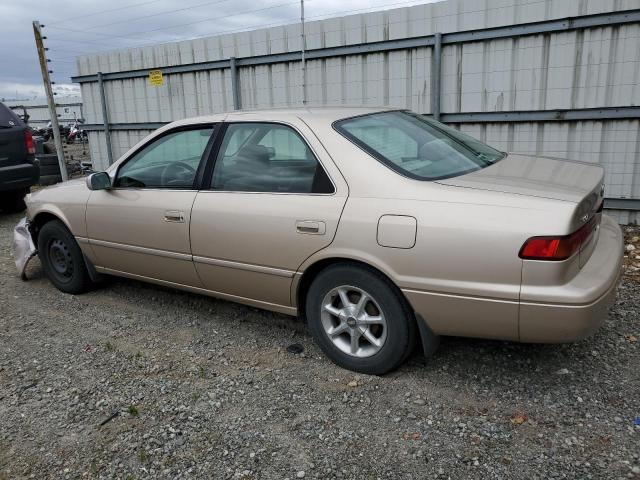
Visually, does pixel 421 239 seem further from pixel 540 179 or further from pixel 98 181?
pixel 98 181

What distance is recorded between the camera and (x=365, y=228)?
2.97m

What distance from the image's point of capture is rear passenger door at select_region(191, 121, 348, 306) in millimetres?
3199

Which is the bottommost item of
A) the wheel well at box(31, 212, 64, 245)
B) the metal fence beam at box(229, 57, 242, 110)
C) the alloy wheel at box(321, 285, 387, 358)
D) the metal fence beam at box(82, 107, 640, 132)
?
the alloy wheel at box(321, 285, 387, 358)

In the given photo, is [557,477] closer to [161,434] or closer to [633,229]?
[161,434]

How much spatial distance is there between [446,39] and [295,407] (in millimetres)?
5077

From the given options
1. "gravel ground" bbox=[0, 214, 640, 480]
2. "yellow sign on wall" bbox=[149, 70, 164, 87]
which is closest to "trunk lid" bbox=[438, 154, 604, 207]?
"gravel ground" bbox=[0, 214, 640, 480]

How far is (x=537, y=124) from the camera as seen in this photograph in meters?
6.21

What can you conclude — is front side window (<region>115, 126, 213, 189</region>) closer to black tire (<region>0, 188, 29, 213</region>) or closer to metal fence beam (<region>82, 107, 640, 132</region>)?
metal fence beam (<region>82, 107, 640, 132</region>)

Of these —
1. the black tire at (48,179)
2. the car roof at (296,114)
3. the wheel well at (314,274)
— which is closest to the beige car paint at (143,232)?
the car roof at (296,114)

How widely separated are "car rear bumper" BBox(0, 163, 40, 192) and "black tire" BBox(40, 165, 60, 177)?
294cm

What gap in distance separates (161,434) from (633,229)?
5.35 metres

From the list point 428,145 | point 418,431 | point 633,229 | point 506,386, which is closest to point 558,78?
point 633,229

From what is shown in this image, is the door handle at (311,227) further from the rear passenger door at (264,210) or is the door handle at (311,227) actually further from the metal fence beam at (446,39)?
the metal fence beam at (446,39)

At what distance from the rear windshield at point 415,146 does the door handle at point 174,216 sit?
1.27m
